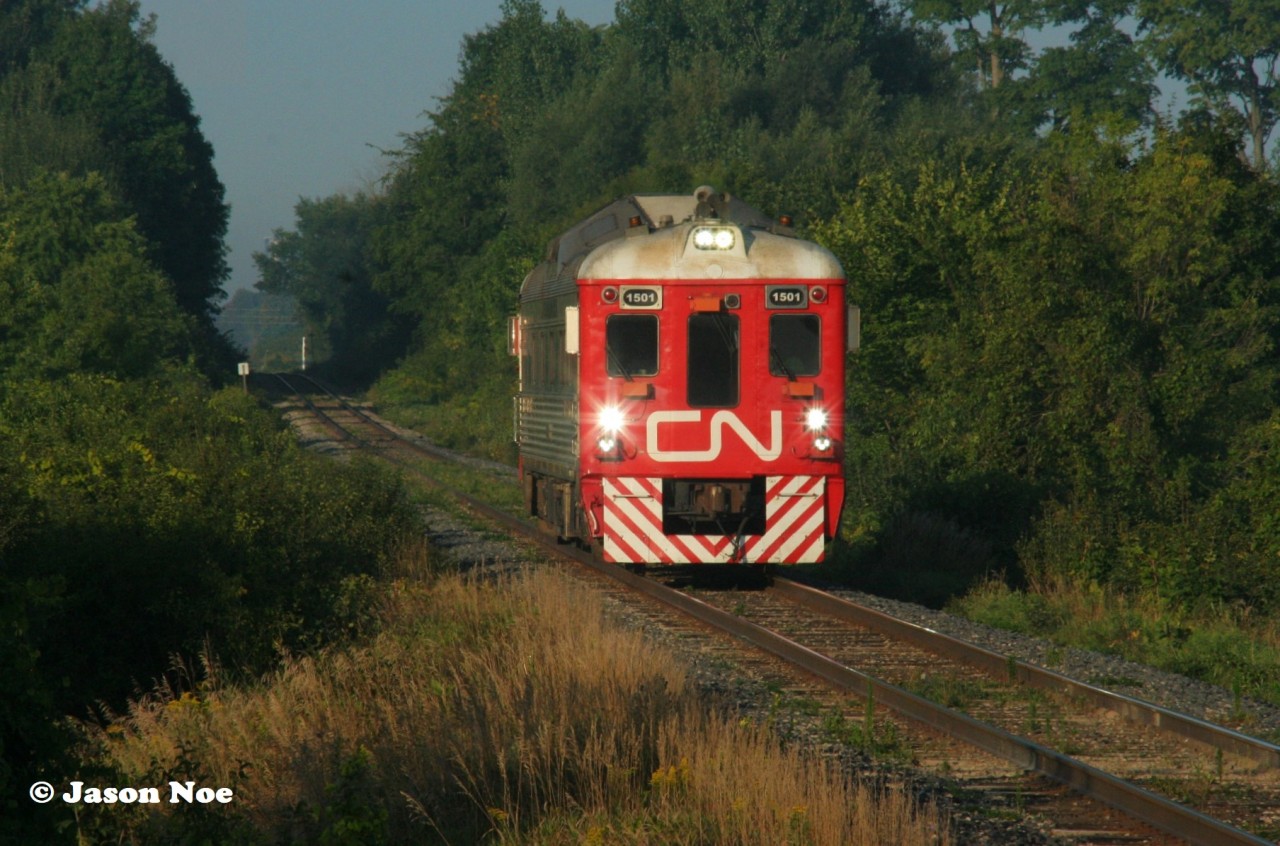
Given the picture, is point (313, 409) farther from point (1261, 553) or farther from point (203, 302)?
point (1261, 553)

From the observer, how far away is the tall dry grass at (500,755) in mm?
6504

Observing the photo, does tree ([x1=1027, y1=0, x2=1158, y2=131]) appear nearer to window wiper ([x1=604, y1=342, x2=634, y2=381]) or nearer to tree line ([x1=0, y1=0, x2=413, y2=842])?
tree line ([x1=0, y1=0, x2=413, y2=842])

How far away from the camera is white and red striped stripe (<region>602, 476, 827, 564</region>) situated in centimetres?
1420

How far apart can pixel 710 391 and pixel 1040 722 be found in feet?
18.4

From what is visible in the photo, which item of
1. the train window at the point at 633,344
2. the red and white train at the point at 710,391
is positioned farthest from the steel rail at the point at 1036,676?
the train window at the point at 633,344

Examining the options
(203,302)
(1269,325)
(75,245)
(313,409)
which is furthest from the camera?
(203,302)

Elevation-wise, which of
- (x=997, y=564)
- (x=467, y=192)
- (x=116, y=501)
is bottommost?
(x=997, y=564)

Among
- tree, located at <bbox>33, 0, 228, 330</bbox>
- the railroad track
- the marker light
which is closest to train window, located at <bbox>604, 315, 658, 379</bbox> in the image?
the marker light

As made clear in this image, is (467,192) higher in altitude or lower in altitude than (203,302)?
higher

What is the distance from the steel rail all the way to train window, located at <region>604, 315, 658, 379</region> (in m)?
2.81

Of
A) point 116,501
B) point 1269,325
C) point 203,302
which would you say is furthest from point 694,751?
point 203,302

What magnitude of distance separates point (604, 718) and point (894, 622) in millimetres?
5180

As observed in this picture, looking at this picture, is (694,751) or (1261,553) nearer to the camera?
(694,751)

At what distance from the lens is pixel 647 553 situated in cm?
1430
